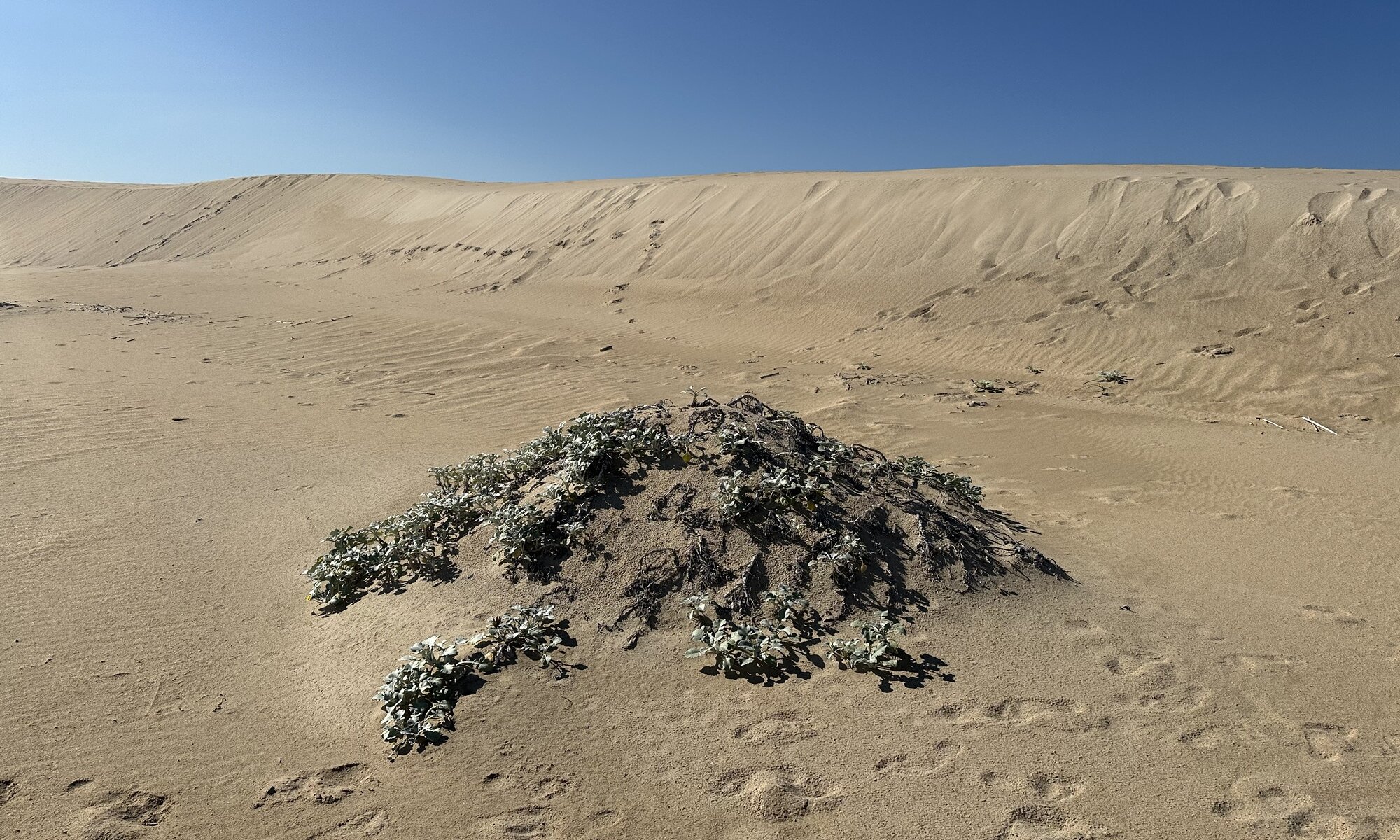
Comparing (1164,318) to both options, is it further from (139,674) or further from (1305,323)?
(139,674)

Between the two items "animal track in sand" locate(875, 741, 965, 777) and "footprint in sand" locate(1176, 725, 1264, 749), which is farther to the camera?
"footprint in sand" locate(1176, 725, 1264, 749)

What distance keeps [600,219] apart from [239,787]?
669 inches

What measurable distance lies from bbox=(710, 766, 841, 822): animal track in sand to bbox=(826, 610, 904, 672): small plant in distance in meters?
0.59

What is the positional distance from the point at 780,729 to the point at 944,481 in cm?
259

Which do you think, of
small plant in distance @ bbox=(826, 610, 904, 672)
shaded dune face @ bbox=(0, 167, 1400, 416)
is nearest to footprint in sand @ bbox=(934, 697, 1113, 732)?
small plant in distance @ bbox=(826, 610, 904, 672)

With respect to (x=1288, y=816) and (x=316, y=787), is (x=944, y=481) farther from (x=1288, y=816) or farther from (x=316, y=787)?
(x=316, y=787)

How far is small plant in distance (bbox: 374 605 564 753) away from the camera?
2.47 meters

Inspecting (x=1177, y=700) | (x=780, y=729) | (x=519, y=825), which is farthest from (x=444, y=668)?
(x=1177, y=700)

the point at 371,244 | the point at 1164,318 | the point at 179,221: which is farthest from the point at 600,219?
the point at 179,221

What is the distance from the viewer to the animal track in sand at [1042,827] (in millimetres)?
2082

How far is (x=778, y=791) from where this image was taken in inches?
89.1

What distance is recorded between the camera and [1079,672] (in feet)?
9.30

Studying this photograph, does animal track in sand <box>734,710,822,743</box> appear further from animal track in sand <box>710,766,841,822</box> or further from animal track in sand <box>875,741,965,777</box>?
animal track in sand <box>875,741,965,777</box>

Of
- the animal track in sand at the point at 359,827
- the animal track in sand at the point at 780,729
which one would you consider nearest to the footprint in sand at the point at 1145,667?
the animal track in sand at the point at 780,729
